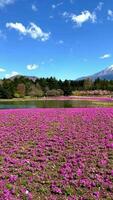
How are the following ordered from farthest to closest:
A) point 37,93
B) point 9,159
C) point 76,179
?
1. point 37,93
2. point 9,159
3. point 76,179

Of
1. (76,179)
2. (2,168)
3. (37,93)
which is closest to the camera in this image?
(76,179)

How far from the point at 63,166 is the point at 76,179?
61.6 inches

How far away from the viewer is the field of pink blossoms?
33.0 ft

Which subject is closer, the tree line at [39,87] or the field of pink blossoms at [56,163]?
the field of pink blossoms at [56,163]

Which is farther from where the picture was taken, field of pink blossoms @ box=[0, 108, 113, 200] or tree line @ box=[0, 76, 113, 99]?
tree line @ box=[0, 76, 113, 99]

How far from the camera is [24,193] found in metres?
9.87

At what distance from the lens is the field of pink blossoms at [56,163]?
10.1 meters

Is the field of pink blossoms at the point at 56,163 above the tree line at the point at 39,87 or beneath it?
beneath

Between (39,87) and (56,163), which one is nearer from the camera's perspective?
(56,163)

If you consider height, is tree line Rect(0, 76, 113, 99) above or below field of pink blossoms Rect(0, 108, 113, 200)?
above

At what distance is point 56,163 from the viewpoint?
13125mm

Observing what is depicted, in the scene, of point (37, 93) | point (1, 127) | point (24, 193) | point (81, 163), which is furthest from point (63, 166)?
point (37, 93)

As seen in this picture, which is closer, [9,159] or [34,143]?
[9,159]

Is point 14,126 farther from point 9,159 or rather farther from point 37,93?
point 37,93
